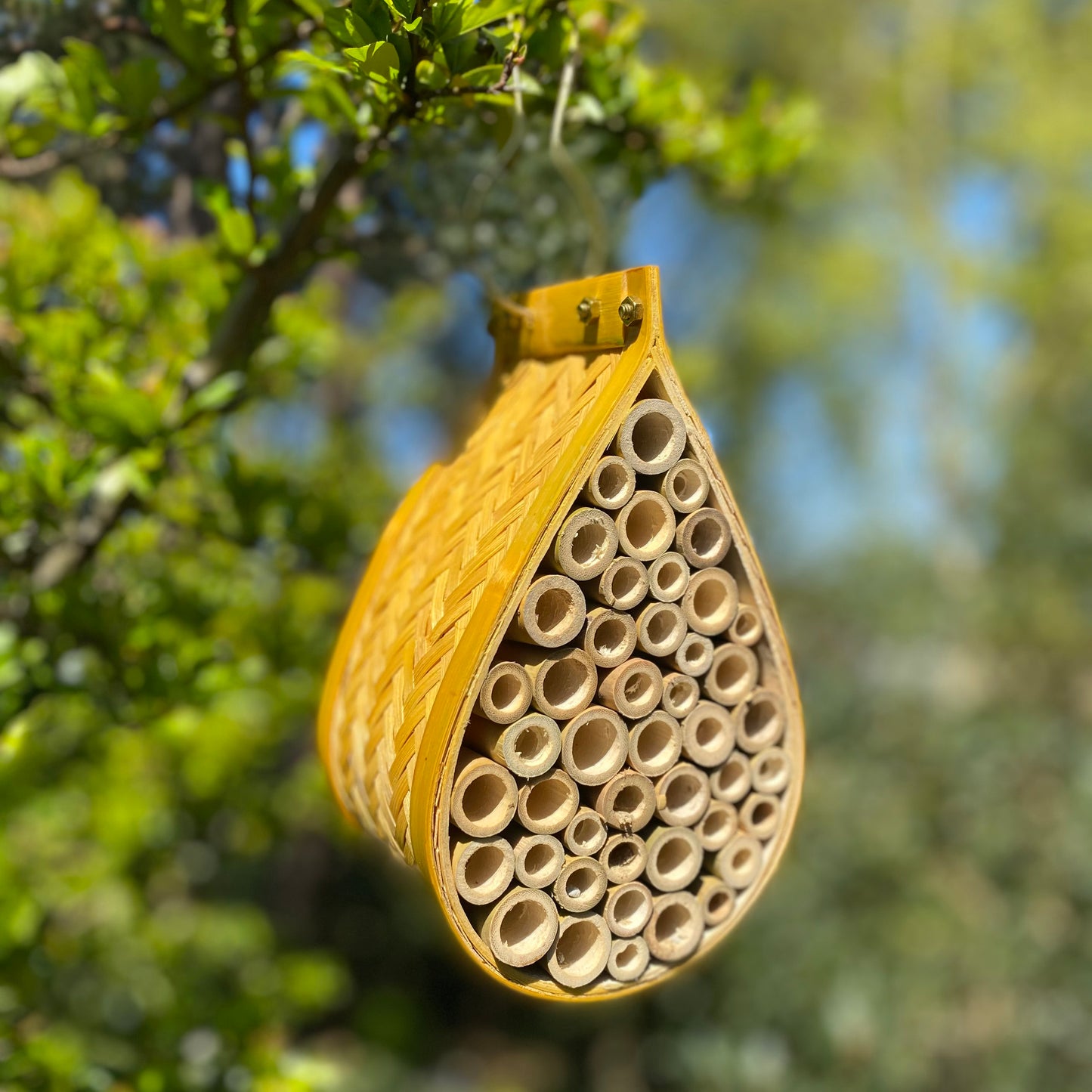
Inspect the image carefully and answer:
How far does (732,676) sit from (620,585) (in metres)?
0.11

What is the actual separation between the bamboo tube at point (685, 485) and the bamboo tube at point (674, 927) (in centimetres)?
24

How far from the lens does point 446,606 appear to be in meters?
0.49

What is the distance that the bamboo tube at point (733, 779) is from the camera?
557 millimetres

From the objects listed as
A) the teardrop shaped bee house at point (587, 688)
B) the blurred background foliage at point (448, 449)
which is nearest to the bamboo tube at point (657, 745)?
the teardrop shaped bee house at point (587, 688)

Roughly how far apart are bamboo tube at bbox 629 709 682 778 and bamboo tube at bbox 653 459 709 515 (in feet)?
0.40

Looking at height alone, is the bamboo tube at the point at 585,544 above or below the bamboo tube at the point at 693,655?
above

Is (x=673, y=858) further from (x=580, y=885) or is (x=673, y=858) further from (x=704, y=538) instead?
(x=704, y=538)

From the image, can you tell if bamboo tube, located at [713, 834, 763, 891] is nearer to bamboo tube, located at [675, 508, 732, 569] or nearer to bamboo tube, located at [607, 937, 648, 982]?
bamboo tube, located at [607, 937, 648, 982]

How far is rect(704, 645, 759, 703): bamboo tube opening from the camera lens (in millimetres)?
543

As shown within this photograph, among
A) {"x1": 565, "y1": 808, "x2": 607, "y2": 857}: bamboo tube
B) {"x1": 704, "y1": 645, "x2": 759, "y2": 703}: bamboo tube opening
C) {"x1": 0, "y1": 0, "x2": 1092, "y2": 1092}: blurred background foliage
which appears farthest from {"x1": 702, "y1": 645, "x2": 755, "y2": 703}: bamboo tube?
{"x1": 0, "y1": 0, "x2": 1092, "y2": 1092}: blurred background foliage

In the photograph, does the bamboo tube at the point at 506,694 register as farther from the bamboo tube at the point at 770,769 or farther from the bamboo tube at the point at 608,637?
the bamboo tube at the point at 770,769

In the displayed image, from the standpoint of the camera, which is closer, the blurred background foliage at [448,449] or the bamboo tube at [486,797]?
the bamboo tube at [486,797]

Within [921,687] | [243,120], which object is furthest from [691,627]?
[921,687]

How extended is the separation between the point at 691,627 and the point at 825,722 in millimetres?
2229
